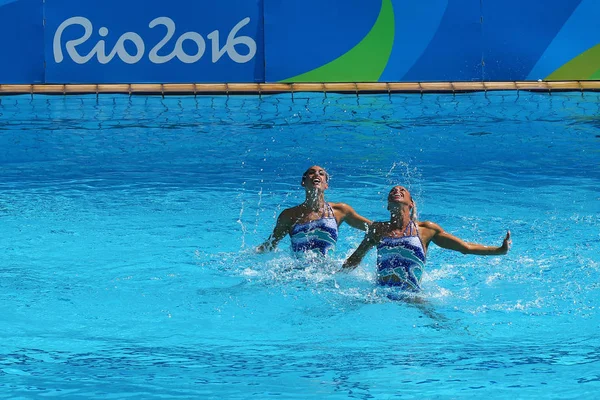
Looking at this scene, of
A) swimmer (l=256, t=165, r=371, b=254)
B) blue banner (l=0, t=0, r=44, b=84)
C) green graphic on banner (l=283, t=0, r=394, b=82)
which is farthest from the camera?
green graphic on banner (l=283, t=0, r=394, b=82)

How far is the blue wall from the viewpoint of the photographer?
12.4 metres

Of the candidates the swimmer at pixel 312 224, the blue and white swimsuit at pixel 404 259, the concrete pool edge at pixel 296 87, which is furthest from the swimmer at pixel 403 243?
the concrete pool edge at pixel 296 87

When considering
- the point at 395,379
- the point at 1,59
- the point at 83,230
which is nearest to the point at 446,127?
the point at 83,230

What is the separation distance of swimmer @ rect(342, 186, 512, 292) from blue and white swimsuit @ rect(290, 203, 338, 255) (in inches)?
24.2

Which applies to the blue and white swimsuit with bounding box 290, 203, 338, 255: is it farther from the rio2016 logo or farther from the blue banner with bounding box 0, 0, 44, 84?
the blue banner with bounding box 0, 0, 44, 84

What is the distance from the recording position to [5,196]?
9.02 m

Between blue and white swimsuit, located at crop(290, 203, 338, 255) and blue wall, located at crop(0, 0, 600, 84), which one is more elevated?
blue wall, located at crop(0, 0, 600, 84)

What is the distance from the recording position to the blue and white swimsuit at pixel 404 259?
20.4ft

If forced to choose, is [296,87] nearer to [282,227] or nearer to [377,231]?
[282,227]

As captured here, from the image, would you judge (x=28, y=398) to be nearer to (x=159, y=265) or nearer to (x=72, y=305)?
(x=72, y=305)

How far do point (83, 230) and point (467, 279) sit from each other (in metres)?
3.15

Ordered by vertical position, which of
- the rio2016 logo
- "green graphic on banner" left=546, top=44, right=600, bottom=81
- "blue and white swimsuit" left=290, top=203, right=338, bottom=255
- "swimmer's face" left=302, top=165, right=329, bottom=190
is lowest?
"blue and white swimsuit" left=290, top=203, right=338, bottom=255

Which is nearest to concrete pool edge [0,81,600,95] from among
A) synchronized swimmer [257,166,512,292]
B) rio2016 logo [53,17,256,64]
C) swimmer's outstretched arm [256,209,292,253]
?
rio2016 logo [53,17,256,64]

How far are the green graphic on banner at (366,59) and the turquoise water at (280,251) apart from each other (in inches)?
16.3
